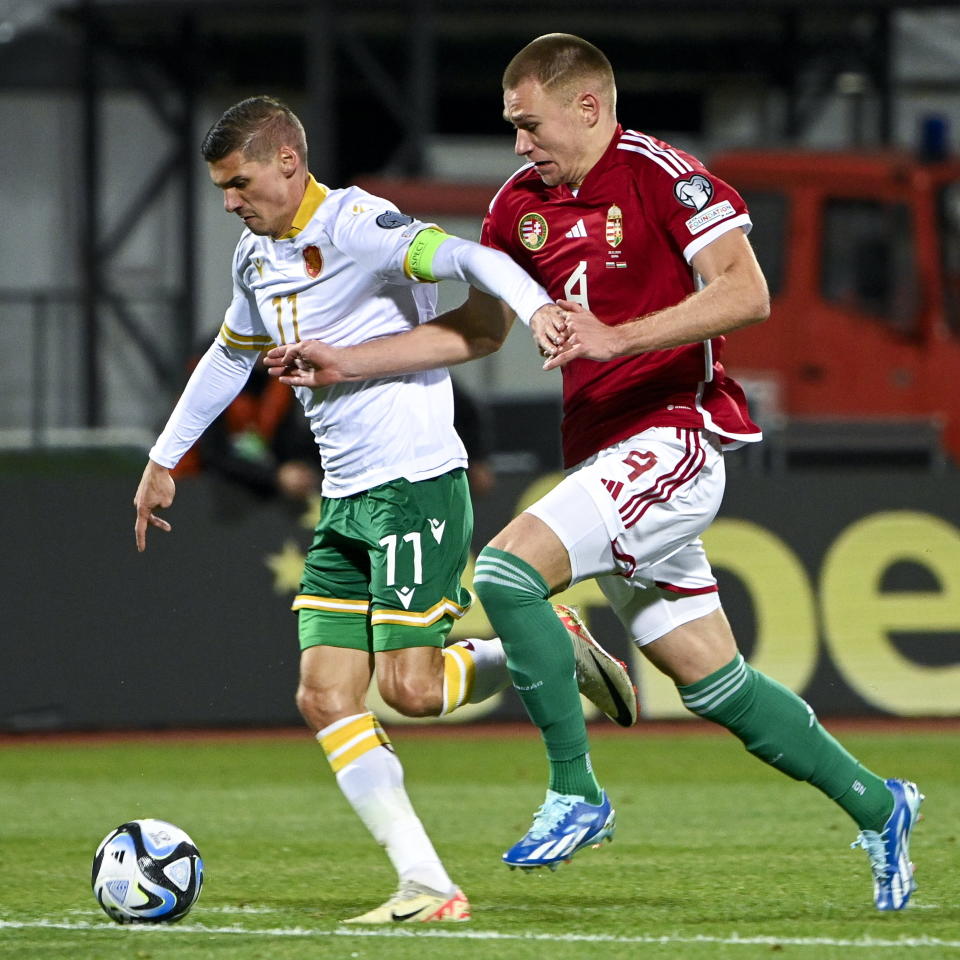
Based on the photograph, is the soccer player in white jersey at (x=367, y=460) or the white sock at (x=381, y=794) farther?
the soccer player in white jersey at (x=367, y=460)

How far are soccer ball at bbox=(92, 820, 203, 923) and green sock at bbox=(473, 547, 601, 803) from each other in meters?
1.01

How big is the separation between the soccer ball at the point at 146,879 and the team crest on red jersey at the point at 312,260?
1.57 metres

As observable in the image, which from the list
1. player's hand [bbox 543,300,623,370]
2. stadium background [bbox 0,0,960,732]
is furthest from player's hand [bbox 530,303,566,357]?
stadium background [bbox 0,0,960,732]

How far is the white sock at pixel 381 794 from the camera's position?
4.95 metres

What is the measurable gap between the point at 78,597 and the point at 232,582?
32.5 inches

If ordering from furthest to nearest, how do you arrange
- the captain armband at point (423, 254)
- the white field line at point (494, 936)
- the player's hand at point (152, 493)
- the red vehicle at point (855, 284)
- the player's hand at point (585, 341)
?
the red vehicle at point (855, 284)
the player's hand at point (152, 493)
the captain armband at point (423, 254)
the player's hand at point (585, 341)
the white field line at point (494, 936)

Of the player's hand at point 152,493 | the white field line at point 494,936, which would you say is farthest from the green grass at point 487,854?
the player's hand at point 152,493

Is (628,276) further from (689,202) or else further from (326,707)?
(326,707)

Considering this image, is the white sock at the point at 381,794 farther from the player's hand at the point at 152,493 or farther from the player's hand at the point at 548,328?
the player's hand at the point at 548,328

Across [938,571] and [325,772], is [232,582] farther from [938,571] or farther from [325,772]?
[938,571]

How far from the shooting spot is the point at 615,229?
513cm

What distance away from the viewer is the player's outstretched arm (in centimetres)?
470

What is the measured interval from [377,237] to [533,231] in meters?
0.45

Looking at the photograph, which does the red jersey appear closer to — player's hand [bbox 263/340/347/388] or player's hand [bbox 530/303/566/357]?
player's hand [bbox 530/303/566/357]
